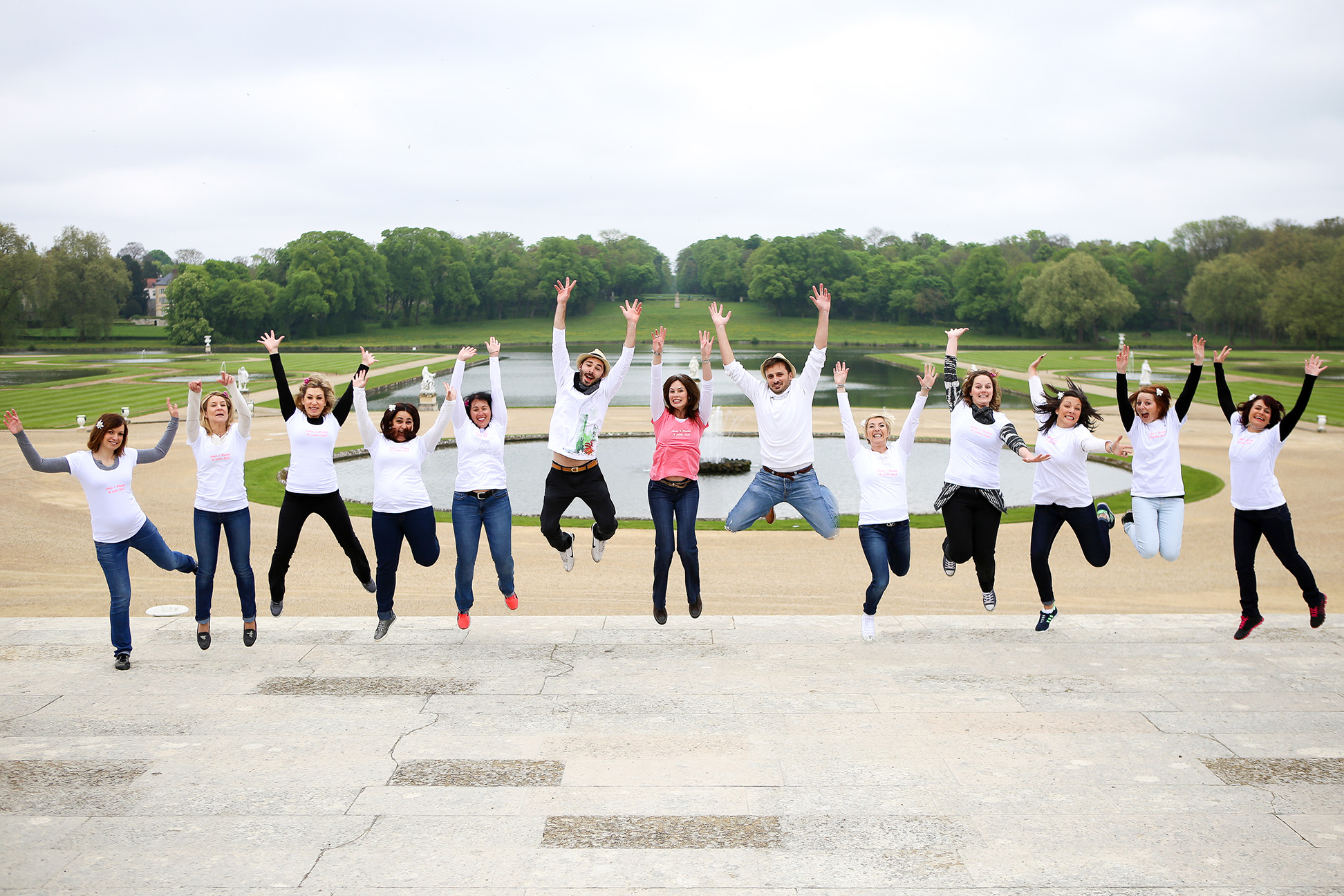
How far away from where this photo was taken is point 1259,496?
8.54 metres

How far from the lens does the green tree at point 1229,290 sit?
84000 millimetres

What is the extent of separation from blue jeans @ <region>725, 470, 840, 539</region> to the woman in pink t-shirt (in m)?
0.40

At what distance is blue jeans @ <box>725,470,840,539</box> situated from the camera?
8656mm

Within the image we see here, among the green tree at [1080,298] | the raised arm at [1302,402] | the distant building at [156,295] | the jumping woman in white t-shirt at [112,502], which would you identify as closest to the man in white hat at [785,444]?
the raised arm at [1302,402]

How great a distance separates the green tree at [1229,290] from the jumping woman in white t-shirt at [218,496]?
296ft

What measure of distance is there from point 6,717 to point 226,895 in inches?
137

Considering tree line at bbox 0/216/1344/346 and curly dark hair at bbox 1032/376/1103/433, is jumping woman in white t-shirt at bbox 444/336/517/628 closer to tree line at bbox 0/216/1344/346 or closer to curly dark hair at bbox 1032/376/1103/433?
curly dark hair at bbox 1032/376/1103/433

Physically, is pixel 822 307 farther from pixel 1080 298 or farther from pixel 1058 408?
pixel 1080 298

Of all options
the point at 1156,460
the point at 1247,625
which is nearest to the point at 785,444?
the point at 1156,460

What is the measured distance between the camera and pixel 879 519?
8648mm

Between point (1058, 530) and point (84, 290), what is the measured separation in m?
106

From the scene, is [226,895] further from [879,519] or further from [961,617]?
[961,617]

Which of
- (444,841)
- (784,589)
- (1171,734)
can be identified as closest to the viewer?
(444,841)

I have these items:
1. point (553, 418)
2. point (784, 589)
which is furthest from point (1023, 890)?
point (784, 589)
